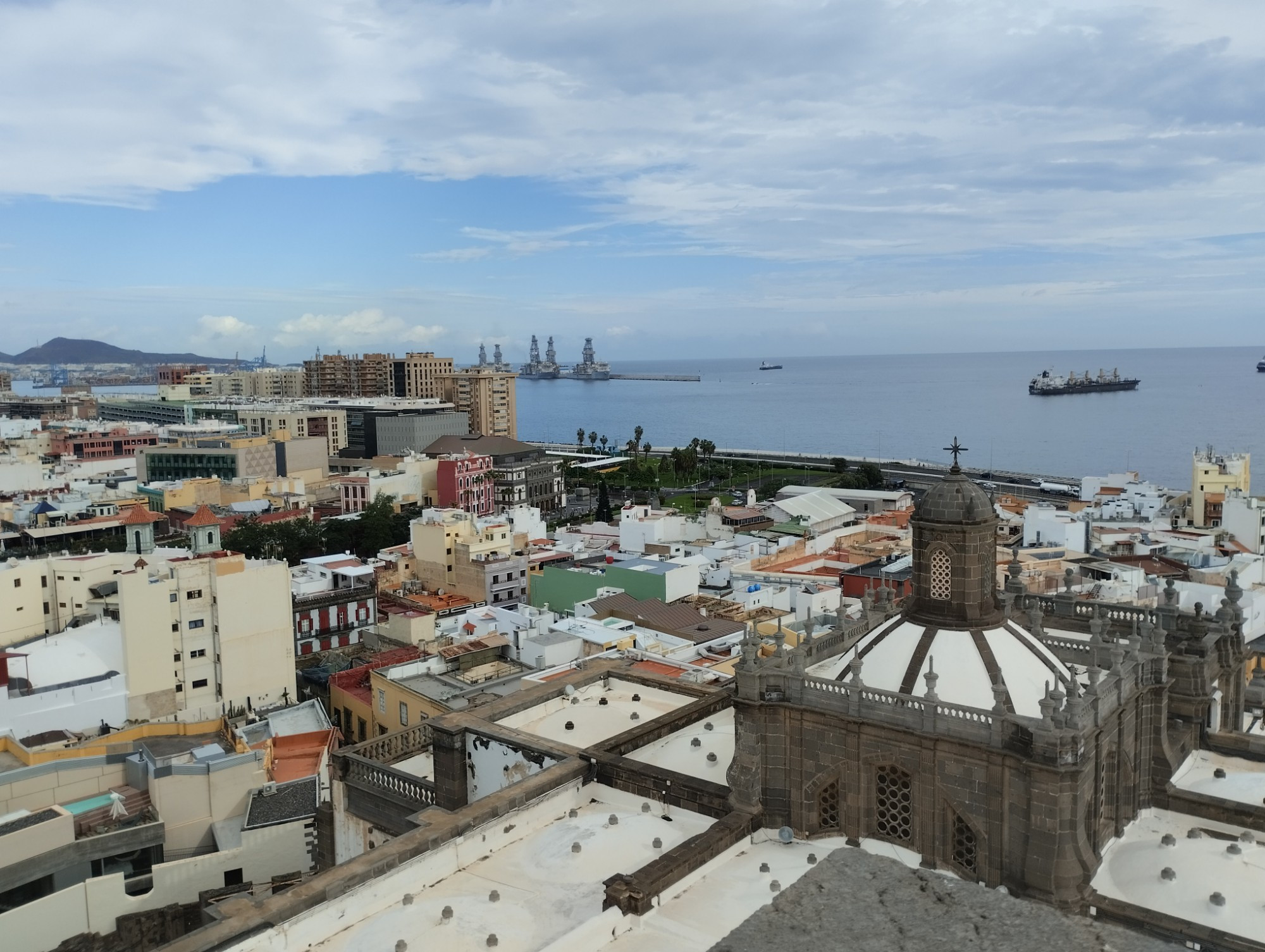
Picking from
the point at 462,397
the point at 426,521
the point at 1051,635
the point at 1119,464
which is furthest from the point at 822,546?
the point at 462,397

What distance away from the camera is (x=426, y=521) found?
6762 cm

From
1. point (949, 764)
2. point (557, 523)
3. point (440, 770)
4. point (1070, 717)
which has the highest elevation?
point (1070, 717)

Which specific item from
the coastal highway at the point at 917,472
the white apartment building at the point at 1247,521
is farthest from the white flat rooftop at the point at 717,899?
the coastal highway at the point at 917,472

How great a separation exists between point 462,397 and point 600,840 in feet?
546

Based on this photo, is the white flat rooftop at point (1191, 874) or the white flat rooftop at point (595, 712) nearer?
the white flat rooftop at point (1191, 874)

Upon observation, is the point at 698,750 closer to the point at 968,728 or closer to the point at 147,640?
the point at 968,728

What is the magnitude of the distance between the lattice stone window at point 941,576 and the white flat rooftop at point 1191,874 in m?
4.61

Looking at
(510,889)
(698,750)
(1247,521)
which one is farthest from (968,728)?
(1247,521)

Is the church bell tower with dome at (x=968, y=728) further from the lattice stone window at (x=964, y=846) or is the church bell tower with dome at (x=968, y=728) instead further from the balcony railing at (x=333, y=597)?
the balcony railing at (x=333, y=597)

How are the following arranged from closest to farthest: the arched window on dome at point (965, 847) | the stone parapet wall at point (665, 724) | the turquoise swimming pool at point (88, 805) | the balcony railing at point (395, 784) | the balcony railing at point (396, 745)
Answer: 1. the arched window on dome at point (965, 847)
2. the stone parapet wall at point (665, 724)
3. the balcony railing at point (395, 784)
4. the balcony railing at point (396, 745)
5. the turquoise swimming pool at point (88, 805)

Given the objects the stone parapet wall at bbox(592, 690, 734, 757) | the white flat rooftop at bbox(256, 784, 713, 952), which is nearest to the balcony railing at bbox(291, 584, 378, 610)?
the stone parapet wall at bbox(592, 690, 734, 757)

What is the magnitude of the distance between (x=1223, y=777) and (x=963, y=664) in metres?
6.09

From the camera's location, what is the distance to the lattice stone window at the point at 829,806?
16.5 metres

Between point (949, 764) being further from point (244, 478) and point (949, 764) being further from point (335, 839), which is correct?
point (244, 478)
